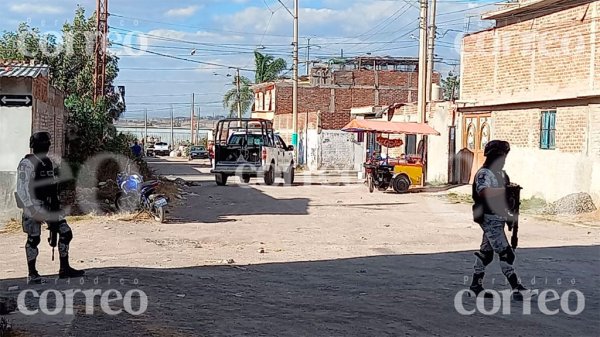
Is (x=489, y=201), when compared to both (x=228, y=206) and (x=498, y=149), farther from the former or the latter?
(x=228, y=206)

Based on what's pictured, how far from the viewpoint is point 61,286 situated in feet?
29.5

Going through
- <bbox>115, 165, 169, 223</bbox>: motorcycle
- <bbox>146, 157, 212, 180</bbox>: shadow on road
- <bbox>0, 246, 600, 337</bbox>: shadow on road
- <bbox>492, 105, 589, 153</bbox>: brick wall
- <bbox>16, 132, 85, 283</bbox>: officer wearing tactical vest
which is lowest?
<bbox>146, 157, 212, 180</bbox>: shadow on road

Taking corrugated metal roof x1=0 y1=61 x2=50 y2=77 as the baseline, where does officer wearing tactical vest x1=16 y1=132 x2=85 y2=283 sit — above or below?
below

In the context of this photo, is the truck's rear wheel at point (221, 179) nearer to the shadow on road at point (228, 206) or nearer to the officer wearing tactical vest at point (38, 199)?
the shadow on road at point (228, 206)

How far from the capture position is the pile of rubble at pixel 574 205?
19.8 metres

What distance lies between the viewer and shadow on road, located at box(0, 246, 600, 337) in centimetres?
721

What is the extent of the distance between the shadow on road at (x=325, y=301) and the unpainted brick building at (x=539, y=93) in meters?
9.65

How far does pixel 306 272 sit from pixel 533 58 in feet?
52.0

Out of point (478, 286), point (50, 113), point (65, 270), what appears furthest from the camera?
point (50, 113)

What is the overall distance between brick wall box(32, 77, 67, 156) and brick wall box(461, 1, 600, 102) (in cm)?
1405

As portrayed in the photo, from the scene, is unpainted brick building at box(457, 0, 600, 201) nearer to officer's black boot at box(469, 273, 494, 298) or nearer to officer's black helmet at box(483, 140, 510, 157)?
officer's black boot at box(469, 273, 494, 298)

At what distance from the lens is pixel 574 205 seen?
783 inches

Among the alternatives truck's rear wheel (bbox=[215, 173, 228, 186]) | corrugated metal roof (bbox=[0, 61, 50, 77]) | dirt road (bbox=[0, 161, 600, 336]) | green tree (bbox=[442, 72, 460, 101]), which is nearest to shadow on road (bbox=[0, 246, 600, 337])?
dirt road (bbox=[0, 161, 600, 336])

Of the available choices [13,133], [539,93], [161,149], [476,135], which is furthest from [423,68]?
[161,149]
